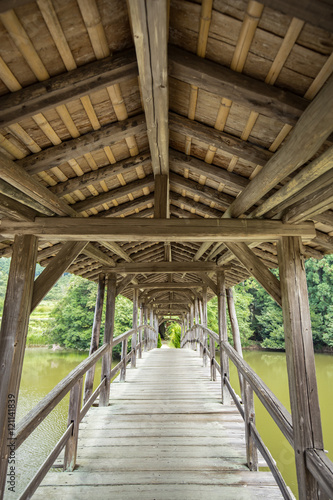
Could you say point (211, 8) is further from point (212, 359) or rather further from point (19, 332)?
point (212, 359)

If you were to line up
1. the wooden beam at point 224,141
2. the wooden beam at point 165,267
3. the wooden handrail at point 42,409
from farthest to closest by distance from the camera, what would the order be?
1. the wooden beam at point 165,267
2. the wooden beam at point 224,141
3. the wooden handrail at point 42,409

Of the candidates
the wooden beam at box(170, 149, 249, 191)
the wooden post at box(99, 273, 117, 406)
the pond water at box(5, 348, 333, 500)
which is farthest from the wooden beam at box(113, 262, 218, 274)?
the pond water at box(5, 348, 333, 500)

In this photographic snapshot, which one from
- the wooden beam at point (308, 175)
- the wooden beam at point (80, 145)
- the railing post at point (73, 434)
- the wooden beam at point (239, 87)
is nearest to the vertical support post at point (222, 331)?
the railing post at point (73, 434)

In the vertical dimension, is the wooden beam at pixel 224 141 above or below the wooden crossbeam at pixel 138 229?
above

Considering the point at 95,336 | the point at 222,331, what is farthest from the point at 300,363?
the point at 95,336

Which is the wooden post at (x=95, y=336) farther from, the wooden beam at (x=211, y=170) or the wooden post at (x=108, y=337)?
the wooden beam at (x=211, y=170)

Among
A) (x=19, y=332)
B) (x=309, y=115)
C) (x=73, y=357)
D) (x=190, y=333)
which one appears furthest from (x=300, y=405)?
Result: (x=73, y=357)

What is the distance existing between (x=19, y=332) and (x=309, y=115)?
2.71 metres

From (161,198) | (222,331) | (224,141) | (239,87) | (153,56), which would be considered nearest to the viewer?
(153,56)

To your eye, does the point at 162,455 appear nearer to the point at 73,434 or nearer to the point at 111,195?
the point at 73,434

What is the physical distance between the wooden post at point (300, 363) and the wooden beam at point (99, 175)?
1.67 meters

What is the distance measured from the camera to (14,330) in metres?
2.47

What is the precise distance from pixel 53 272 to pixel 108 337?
239cm

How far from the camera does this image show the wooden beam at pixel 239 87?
1670 millimetres
